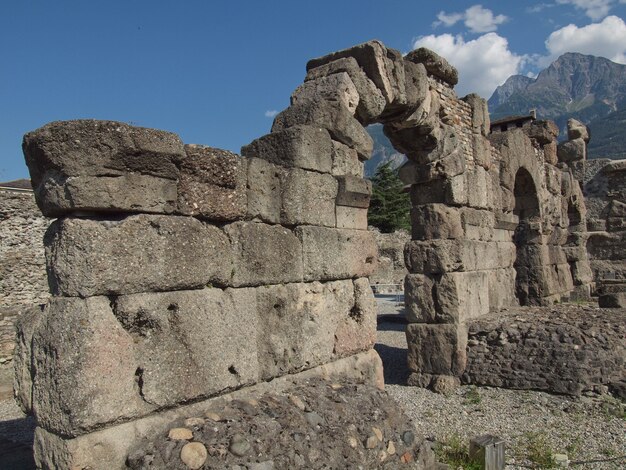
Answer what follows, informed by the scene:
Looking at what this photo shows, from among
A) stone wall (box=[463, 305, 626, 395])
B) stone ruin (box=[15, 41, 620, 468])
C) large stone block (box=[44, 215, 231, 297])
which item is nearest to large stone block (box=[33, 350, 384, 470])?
stone ruin (box=[15, 41, 620, 468])

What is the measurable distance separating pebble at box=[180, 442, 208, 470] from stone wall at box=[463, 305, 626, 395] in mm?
5506

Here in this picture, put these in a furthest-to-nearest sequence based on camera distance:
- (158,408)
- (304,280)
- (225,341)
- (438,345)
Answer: (438,345) → (304,280) → (225,341) → (158,408)

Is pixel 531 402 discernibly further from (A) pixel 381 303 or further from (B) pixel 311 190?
(A) pixel 381 303

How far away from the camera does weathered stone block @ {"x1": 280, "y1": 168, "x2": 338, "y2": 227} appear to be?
439 centimetres

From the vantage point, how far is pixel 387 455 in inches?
154

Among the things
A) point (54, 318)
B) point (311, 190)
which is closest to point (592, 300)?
point (311, 190)

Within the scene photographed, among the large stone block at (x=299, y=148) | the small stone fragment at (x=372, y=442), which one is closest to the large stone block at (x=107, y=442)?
the small stone fragment at (x=372, y=442)

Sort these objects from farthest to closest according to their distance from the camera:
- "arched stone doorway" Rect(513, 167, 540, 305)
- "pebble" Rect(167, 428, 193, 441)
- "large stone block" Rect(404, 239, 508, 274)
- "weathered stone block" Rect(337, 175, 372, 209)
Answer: "arched stone doorway" Rect(513, 167, 540, 305) < "large stone block" Rect(404, 239, 508, 274) < "weathered stone block" Rect(337, 175, 372, 209) < "pebble" Rect(167, 428, 193, 441)

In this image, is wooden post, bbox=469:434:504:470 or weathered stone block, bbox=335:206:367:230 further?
weathered stone block, bbox=335:206:367:230

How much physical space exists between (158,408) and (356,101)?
146 inches

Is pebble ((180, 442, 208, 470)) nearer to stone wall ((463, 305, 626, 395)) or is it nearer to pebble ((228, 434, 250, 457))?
pebble ((228, 434, 250, 457))

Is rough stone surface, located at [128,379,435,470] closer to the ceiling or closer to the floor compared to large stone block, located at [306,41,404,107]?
closer to the floor

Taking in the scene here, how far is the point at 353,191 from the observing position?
4.98 metres

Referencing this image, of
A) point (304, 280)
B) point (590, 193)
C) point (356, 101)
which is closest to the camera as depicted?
point (304, 280)
